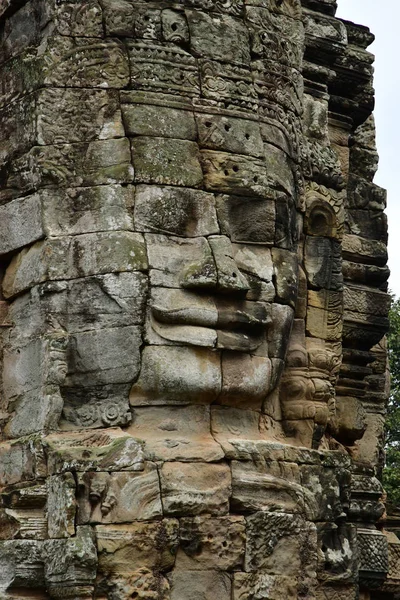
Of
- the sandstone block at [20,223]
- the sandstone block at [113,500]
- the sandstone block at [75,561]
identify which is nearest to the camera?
the sandstone block at [75,561]

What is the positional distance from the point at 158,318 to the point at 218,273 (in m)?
0.59

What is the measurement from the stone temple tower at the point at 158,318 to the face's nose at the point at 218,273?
0.02 metres

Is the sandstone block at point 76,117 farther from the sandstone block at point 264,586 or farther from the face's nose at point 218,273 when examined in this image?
the sandstone block at point 264,586

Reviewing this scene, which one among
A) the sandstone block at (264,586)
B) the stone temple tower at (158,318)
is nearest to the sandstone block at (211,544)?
the stone temple tower at (158,318)

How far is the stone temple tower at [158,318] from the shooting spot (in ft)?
48.8

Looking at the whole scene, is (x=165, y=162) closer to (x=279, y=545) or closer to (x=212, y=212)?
(x=212, y=212)

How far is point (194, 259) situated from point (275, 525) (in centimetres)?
206

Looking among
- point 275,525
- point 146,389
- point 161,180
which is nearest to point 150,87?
point 161,180

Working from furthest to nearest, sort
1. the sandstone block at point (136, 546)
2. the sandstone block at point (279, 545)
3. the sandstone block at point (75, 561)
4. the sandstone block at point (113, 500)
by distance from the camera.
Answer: the sandstone block at point (279, 545) → the sandstone block at point (113, 500) → the sandstone block at point (136, 546) → the sandstone block at point (75, 561)

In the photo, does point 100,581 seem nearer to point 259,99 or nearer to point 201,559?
point 201,559

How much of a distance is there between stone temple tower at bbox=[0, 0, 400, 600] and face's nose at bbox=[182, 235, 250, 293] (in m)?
0.02

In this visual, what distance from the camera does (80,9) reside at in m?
15.7

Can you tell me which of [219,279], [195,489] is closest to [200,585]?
[195,489]

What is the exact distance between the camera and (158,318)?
1518 centimetres
